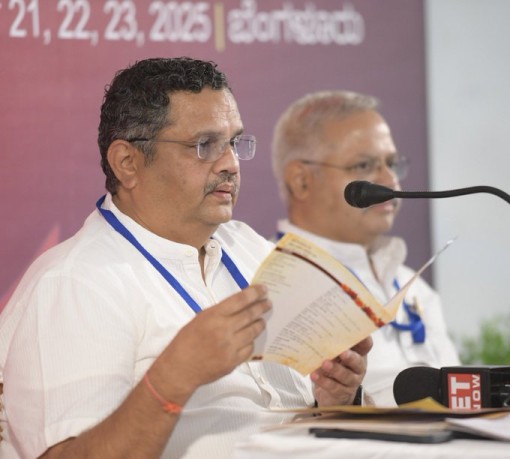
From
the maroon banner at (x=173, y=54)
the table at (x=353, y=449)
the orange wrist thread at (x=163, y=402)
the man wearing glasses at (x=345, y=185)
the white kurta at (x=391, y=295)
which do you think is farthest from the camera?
the man wearing glasses at (x=345, y=185)

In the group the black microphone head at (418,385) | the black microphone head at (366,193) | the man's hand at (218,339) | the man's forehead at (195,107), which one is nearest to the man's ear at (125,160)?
the man's forehead at (195,107)

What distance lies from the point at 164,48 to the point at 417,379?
2.04m

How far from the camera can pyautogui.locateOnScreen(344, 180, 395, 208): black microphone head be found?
2350 mm

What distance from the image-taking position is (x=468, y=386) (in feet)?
7.35

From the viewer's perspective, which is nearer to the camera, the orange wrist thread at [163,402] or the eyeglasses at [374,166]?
the orange wrist thread at [163,402]

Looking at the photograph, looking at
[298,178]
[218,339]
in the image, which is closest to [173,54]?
[298,178]

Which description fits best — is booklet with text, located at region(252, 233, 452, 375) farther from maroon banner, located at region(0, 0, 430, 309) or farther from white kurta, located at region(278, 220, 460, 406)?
white kurta, located at region(278, 220, 460, 406)

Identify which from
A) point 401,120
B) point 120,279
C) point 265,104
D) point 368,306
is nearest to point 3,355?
point 120,279

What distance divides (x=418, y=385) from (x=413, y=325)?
5.92ft

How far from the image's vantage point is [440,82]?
4.95 m

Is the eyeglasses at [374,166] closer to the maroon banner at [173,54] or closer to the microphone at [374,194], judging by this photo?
the maroon banner at [173,54]

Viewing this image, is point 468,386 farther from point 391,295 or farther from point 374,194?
point 391,295

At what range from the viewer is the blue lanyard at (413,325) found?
13.5 ft

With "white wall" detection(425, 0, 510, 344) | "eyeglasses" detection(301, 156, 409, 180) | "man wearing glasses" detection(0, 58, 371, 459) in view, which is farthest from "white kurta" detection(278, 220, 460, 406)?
"man wearing glasses" detection(0, 58, 371, 459)
